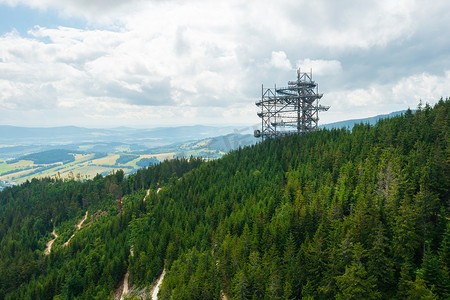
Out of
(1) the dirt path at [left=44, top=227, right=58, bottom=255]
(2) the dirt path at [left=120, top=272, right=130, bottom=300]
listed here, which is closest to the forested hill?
(2) the dirt path at [left=120, top=272, right=130, bottom=300]

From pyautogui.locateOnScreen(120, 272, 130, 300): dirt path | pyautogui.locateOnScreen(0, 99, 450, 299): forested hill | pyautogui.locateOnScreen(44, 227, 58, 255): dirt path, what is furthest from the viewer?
pyautogui.locateOnScreen(44, 227, 58, 255): dirt path

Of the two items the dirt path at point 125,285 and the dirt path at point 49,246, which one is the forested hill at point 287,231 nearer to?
the dirt path at point 125,285

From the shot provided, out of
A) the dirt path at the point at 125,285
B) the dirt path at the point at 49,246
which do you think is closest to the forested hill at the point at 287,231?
the dirt path at the point at 125,285

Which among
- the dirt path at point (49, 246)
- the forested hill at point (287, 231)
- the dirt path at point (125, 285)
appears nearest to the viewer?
the forested hill at point (287, 231)

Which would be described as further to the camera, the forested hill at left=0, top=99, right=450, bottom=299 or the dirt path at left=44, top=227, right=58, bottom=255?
the dirt path at left=44, top=227, right=58, bottom=255

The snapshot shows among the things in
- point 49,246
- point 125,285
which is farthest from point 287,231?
point 49,246

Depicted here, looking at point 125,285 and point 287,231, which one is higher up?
point 287,231

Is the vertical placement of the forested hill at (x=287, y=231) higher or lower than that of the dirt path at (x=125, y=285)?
higher

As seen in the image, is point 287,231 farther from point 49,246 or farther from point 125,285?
point 49,246

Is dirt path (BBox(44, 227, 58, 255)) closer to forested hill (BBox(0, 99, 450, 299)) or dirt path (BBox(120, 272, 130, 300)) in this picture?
forested hill (BBox(0, 99, 450, 299))

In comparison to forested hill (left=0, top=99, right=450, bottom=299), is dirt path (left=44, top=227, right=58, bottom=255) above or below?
below
